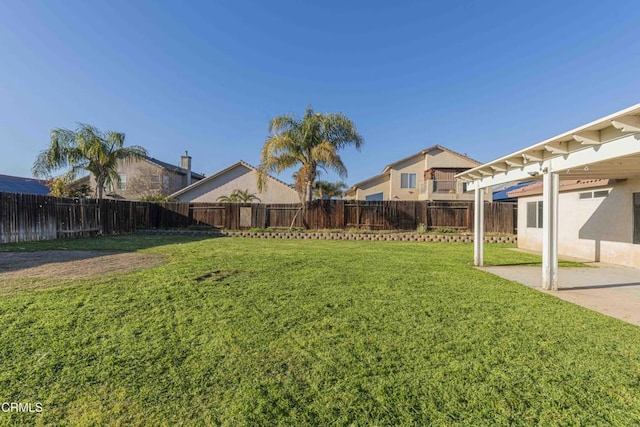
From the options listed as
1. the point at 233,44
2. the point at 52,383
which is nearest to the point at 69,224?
the point at 233,44

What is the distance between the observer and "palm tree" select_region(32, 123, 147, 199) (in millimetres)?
16062

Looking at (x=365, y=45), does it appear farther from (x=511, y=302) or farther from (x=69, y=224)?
(x=69, y=224)

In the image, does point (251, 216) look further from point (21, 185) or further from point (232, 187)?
point (21, 185)

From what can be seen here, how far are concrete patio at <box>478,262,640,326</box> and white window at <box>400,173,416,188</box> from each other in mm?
17945

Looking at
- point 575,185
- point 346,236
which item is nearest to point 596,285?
point 575,185

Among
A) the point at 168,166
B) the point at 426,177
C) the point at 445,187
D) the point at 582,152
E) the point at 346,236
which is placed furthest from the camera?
the point at 168,166

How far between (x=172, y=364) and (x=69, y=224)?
46.9 ft

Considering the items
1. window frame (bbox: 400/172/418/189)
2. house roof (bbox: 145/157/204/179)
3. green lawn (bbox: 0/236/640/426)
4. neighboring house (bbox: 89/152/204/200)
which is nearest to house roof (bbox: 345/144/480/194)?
window frame (bbox: 400/172/418/189)

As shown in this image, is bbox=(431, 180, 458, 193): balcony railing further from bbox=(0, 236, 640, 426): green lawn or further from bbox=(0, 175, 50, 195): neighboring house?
bbox=(0, 175, 50, 195): neighboring house

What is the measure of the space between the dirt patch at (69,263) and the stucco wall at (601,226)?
1138 cm

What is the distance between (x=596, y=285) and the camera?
18.3 feet

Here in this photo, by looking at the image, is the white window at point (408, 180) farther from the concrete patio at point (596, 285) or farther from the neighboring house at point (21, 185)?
the neighboring house at point (21, 185)

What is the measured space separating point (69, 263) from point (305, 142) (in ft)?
35.1

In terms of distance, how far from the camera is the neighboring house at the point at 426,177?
2316 centimetres
